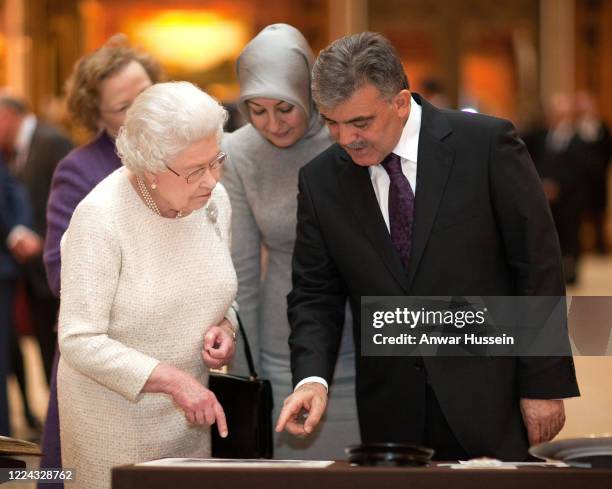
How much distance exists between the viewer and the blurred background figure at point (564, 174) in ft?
40.0

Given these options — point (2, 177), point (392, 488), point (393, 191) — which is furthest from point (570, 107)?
point (392, 488)

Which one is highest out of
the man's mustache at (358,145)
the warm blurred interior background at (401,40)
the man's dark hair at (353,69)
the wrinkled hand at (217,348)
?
the warm blurred interior background at (401,40)

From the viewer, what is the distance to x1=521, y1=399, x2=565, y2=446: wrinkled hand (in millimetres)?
2803

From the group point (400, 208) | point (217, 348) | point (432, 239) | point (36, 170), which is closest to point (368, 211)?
point (400, 208)

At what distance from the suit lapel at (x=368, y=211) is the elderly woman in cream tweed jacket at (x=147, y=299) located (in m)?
0.37

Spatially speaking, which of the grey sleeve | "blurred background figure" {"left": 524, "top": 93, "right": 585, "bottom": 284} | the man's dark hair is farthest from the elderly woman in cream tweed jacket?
"blurred background figure" {"left": 524, "top": 93, "right": 585, "bottom": 284}

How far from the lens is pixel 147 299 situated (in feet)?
8.68

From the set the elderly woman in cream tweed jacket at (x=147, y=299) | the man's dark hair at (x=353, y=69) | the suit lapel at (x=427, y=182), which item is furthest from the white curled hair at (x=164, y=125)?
the suit lapel at (x=427, y=182)

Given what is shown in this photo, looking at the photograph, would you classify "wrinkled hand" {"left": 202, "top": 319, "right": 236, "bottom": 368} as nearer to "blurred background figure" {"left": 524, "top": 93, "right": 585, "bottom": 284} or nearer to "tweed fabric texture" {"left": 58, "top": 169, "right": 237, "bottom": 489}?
"tweed fabric texture" {"left": 58, "top": 169, "right": 237, "bottom": 489}

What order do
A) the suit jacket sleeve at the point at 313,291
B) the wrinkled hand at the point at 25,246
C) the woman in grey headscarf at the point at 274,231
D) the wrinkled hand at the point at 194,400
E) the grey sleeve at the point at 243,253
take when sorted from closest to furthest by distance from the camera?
the wrinkled hand at the point at 194,400 < the suit jacket sleeve at the point at 313,291 < the woman in grey headscarf at the point at 274,231 < the grey sleeve at the point at 243,253 < the wrinkled hand at the point at 25,246

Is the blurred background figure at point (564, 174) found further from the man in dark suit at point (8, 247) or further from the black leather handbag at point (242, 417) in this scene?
the black leather handbag at point (242, 417)

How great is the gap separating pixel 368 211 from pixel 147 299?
0.64 m

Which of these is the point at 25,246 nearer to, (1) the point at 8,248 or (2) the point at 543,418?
(1) the point at 8,248

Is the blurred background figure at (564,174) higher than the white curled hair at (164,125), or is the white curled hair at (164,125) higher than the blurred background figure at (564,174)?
the blurred background figure at (564,174)
